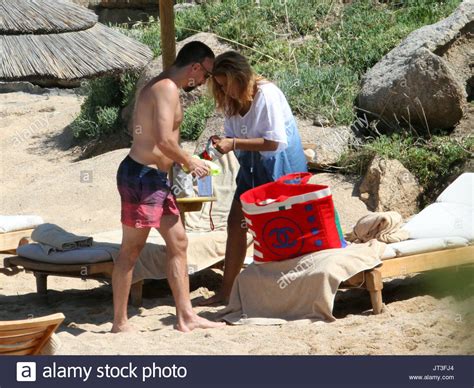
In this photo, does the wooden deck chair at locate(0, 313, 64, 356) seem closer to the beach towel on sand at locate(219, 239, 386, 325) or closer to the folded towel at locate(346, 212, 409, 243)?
the beach towel on sand at locate(219, 239, 386, 325)

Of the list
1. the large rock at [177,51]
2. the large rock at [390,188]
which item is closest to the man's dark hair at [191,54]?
the large rock at [390,188]

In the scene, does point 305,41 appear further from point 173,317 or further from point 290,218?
point 290,218

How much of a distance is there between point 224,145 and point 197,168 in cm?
35

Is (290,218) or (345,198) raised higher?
(290,218)

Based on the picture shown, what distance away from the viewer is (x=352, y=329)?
5.38 metres

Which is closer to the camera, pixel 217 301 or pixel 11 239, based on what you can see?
pixel 217 301

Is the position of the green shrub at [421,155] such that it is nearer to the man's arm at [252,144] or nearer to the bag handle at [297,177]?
the bag handle at [297,177]

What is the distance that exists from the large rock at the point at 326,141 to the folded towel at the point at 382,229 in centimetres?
273

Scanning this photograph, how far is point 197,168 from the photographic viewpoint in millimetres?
5324

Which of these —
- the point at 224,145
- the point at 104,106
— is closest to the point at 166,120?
the point at 224,145

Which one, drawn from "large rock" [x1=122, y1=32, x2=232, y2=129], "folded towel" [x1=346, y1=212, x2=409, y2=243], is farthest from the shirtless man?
"large rock" [x1=122, y1=32, x2=232, y2=129]

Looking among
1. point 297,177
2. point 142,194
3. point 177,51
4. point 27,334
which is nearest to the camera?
point 27,334

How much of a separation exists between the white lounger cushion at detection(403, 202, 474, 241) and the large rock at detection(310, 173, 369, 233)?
1.63 meters

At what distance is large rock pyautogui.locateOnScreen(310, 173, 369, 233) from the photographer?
27.2 feet
